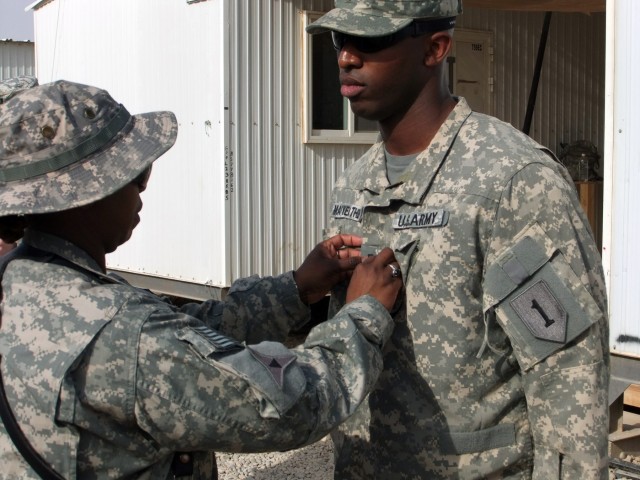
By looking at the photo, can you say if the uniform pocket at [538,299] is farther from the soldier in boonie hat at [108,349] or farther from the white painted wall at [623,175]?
the white painted wall at [623,175]

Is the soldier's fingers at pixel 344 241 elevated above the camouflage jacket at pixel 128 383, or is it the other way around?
the soldier's fingers at pixel 344 241

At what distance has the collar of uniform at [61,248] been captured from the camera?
67.9 inches

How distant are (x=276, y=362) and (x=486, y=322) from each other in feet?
1.78

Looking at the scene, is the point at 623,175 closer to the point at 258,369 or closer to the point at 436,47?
the point at 436,47

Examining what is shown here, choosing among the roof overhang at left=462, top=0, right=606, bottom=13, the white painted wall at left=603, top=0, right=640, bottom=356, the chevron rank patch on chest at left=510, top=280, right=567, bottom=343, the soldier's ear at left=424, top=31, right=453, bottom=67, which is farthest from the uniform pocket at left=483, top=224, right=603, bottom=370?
the roof overhang at left=462, top=0, right=606, bottom=13

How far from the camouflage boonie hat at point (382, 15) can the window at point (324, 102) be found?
16.4ft

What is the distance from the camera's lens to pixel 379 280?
77.0 inches

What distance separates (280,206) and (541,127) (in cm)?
313

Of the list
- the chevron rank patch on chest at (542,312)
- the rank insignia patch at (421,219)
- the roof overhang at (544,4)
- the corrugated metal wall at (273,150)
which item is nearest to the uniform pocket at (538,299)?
the chevron rank patch on chest at (542,312)

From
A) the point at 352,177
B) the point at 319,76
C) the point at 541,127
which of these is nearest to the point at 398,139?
the point at 352,177

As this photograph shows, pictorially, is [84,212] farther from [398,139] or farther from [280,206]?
[280,206]

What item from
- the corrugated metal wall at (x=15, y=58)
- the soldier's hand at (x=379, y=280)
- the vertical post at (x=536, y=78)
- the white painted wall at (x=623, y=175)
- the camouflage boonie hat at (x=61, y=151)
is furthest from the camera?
the corrugated metal wall at (x=15, y=58)

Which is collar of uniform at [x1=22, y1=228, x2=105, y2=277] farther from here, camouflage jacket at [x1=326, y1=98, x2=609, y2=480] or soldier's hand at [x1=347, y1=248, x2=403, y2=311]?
camouflage jacket at [x1=326, y1=98, x2=609, y2=480]

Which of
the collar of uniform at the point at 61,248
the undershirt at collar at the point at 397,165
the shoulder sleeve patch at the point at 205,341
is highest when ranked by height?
the undershirt at collar at the point at 397,165
